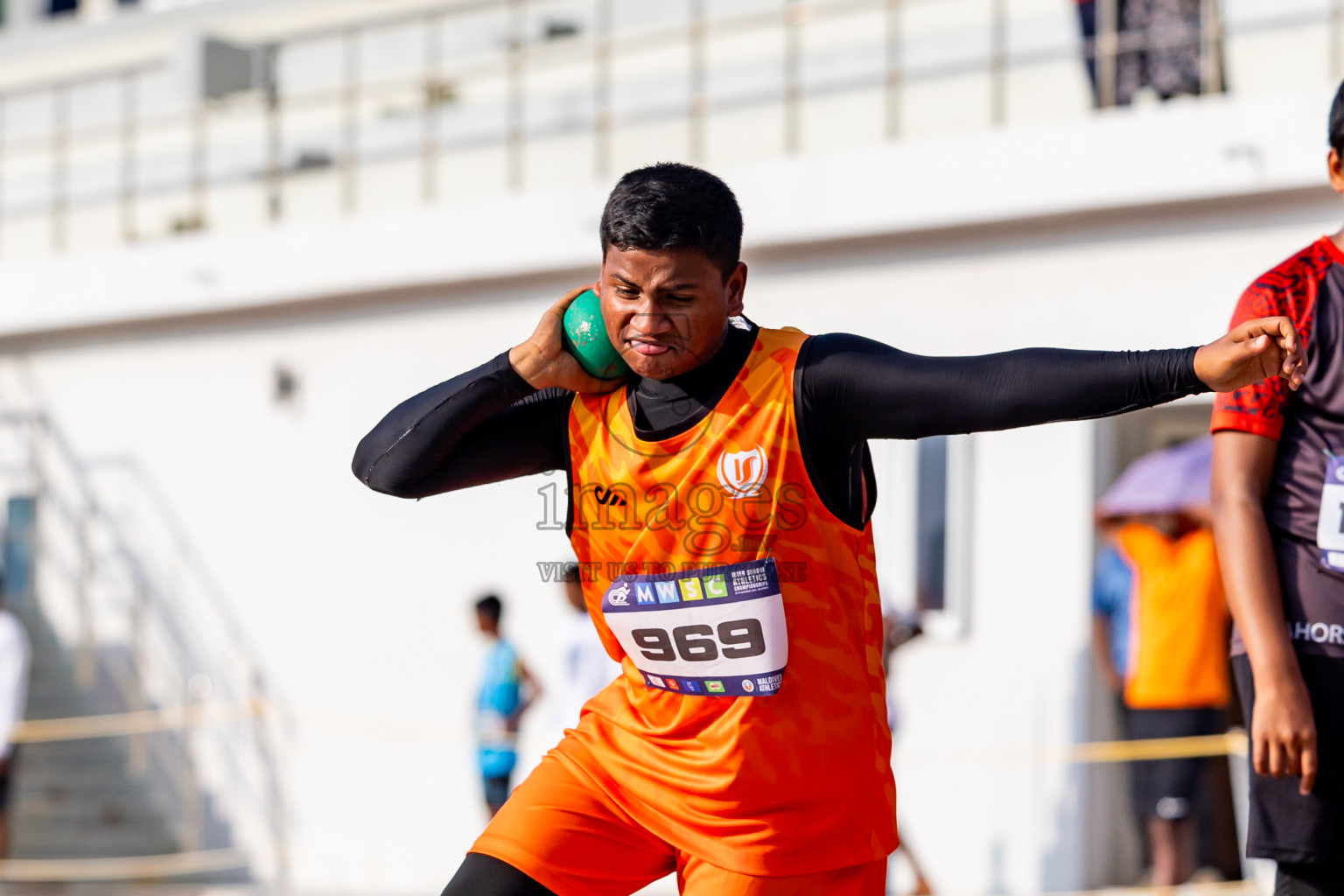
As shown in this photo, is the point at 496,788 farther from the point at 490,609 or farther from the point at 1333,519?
the point at 1333,519

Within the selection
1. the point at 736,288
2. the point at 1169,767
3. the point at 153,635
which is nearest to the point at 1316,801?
the point at 736,288

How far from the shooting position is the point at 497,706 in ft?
31.7

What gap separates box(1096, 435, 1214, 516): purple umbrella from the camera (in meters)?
8.04

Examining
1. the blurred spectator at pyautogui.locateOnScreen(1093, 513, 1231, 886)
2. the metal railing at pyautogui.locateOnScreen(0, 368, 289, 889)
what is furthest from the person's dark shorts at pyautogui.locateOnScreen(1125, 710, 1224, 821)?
the metal railing at pyautogui.locateOnScreen(0, 368, 289, 889)

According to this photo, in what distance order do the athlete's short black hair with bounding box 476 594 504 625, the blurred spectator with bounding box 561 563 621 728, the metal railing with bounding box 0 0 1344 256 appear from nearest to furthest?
the blurred spectator with bounding box 561 563 621 728 → the athlete's short black hair with bounding box 476 594 504 625 → the metal railing with bounding box 0 0 1344 256

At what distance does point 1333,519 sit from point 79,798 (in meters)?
11.5

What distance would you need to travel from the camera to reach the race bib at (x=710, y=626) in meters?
2.80

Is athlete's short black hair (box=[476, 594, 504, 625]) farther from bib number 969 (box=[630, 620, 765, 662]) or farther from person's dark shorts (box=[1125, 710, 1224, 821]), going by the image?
bib number 969 (box=[630, 620, 765, 662])

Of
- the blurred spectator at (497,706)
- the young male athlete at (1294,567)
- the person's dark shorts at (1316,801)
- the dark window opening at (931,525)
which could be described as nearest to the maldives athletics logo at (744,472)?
the young male athlete at (1294,567)

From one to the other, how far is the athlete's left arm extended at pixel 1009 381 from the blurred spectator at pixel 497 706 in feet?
23.1

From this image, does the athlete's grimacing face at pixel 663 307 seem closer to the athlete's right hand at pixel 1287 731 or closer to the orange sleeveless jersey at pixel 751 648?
the orange sleeveless jersey at pixel 751 648

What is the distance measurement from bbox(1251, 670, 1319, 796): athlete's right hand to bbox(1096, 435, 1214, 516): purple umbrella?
517cm

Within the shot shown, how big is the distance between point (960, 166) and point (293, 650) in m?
6.15

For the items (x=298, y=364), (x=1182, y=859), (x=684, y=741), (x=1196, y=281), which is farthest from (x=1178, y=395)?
(x=298, y=364)
